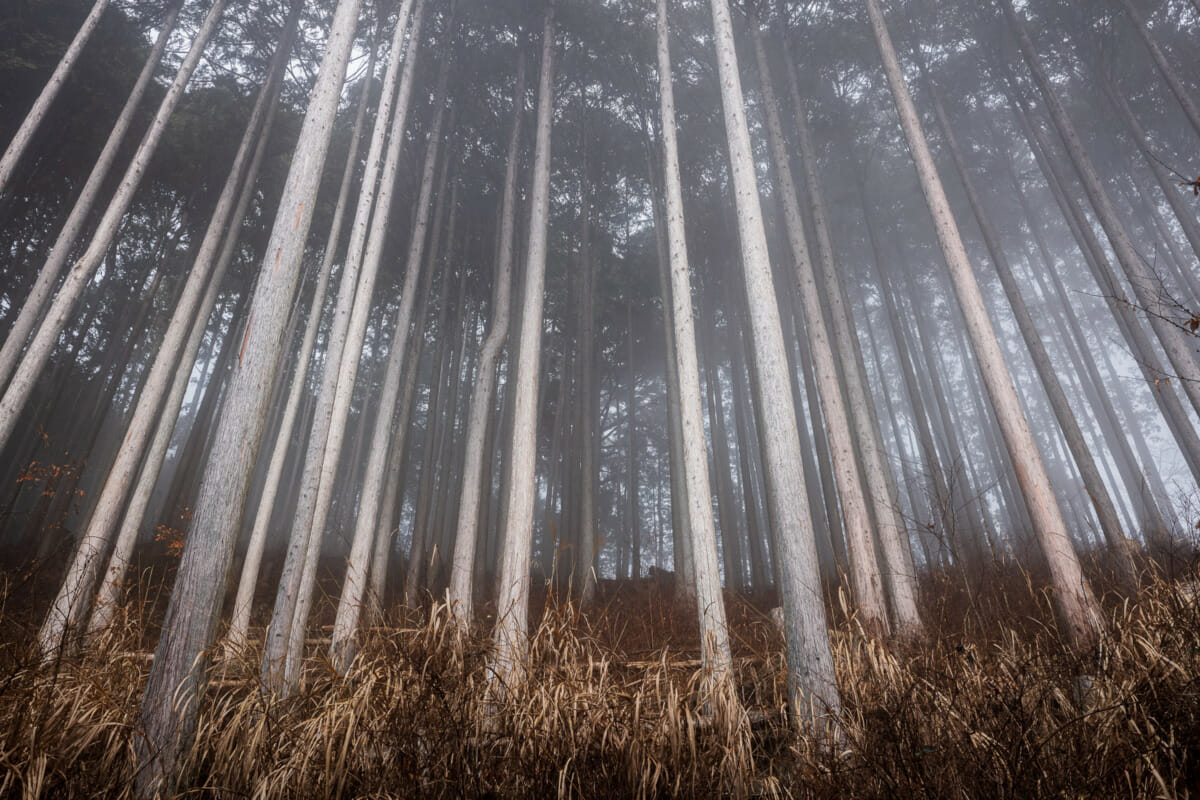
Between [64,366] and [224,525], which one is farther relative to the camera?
[64,366]

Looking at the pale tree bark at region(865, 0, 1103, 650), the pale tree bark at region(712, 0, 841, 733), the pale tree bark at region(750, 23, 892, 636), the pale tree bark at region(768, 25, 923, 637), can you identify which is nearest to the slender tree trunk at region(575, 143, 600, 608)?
the pale tree bark at region(768, 25, 923, 637)

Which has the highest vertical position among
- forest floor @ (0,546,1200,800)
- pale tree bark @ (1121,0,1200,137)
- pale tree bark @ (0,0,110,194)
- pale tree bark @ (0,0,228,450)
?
pale tree bark @ (1121,0,1200,137)

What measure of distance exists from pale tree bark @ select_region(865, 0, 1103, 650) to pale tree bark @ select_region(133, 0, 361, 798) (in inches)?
212

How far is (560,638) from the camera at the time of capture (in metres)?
3.68

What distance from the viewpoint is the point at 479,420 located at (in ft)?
20.7

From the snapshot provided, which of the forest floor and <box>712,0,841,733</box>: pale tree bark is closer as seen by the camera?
the forest floor

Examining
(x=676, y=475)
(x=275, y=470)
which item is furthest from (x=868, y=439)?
(x=275, y=470)

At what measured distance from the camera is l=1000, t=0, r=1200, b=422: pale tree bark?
6.72 m

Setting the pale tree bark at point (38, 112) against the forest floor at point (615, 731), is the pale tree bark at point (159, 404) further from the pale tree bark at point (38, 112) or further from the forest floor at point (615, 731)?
the forest floor at point (615, 731)

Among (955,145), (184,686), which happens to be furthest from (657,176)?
(184,686)

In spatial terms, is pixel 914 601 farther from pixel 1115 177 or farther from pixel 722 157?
pixel 1115 177

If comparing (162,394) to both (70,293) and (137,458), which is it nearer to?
(137,458)

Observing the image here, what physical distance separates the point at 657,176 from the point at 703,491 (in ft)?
29.4

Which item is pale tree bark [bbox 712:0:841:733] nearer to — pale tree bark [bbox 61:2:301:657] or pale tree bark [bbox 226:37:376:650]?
pale tree bark [bbox 226:37:376:650]
